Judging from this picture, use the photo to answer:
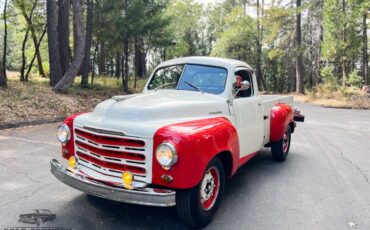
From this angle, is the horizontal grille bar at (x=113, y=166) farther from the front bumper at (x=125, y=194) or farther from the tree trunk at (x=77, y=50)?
the tree trunk at (x=77, y=50)

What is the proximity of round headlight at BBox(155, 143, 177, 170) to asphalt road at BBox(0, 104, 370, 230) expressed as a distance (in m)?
0.87

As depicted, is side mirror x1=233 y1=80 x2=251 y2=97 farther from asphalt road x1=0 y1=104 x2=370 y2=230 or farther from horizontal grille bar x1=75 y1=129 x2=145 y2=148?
horizontal grille bar x1=75 y1=129 x2=145 y2=148

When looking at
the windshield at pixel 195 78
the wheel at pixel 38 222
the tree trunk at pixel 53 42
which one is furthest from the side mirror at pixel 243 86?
the tree trunk at pixel 53 42

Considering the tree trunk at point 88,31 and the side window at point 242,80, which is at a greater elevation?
the tree trunk at point 88,31

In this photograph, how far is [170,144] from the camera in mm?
3121

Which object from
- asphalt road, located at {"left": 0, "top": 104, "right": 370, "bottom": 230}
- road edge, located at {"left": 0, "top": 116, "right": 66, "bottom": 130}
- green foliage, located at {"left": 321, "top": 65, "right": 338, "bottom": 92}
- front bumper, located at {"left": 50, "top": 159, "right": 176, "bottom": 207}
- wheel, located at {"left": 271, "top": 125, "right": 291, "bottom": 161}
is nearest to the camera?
front bumper, located at {"left": 50, "top": 159, "right": 176, "bottom": 207}

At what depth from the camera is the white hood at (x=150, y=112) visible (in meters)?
3.40

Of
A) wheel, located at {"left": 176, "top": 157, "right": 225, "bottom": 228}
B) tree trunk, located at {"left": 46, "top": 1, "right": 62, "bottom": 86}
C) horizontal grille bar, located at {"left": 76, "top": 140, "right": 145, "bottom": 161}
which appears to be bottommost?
wheel, located at {"left": 176, "top": 157, "right": 225, "bottom": 228}

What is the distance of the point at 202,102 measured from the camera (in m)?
4.12

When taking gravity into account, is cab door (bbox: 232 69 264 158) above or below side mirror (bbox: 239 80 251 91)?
below

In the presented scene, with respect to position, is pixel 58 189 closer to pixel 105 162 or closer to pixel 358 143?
pixel 105 162

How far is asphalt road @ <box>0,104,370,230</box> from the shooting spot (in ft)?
12.1

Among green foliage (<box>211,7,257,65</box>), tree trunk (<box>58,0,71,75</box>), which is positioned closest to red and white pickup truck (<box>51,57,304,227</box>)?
tree trunk (<box>58,0,71,75</box>)

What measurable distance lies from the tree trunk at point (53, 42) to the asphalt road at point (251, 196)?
790 centimetres
